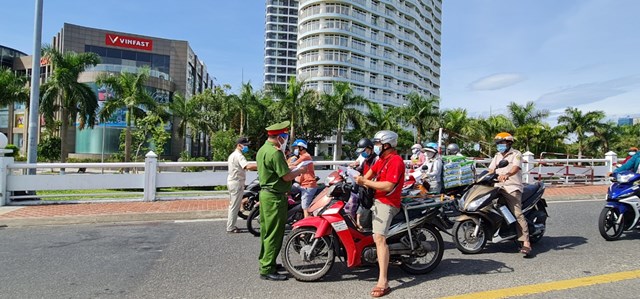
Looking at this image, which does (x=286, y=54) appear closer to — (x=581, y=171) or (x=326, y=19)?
(x=326, y=19)

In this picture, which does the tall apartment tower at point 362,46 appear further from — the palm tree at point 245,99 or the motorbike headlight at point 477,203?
the motorbike headlight at point 477,203

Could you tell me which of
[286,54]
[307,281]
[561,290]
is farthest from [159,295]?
[286,54]

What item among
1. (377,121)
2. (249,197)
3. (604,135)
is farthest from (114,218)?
(604,135)

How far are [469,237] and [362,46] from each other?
6458cm

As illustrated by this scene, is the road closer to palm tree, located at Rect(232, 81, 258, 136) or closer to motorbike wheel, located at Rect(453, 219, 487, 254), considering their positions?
motorbike wheel, located at Rect(453, 219, 487, 254)

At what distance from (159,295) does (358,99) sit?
3318 centimetres

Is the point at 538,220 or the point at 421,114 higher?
the point at 421,114

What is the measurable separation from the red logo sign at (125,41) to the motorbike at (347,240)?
52.7 m

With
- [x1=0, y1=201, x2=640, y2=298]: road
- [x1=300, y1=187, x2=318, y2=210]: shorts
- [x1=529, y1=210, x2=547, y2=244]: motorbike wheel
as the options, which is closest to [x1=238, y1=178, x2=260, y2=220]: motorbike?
[x1=0, y1=201, x2=640, y2=298]: road

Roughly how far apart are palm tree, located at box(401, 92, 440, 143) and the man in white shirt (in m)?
31.9

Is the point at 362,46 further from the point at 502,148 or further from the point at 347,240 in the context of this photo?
the point at 347,240

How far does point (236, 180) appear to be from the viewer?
7223 millimetres

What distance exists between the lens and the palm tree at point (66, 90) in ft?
84.0

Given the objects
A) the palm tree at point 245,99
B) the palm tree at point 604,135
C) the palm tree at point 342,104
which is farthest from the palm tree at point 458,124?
the palm tree at point 245,99
